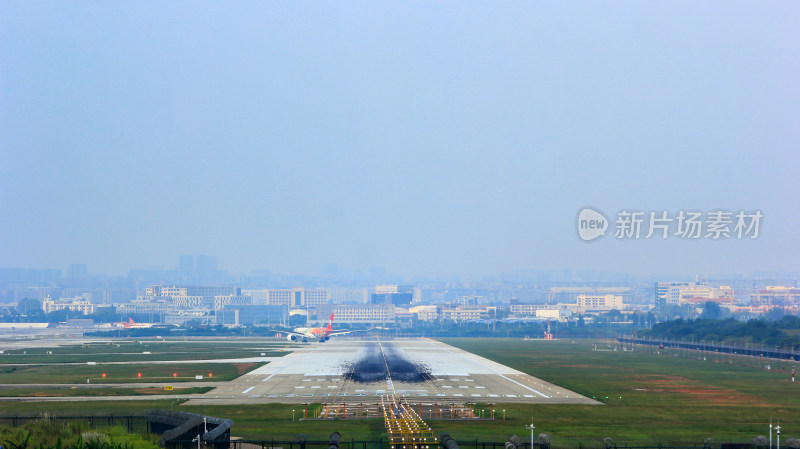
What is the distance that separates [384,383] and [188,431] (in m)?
44.2

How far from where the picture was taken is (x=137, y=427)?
167 ft

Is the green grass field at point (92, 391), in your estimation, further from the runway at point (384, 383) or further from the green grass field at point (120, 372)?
the green grass field at point (120, 372)

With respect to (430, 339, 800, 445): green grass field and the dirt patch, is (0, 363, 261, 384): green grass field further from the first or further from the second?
the dirt patch

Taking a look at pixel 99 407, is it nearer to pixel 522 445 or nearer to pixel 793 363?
pixel 522 445

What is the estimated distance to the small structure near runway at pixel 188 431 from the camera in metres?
39.8

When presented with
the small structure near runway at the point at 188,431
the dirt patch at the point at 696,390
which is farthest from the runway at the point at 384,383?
the small structure near runway at the point at 188,431

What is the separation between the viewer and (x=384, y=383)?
84438mm

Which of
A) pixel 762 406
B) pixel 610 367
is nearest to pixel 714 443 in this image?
pixel 762 406

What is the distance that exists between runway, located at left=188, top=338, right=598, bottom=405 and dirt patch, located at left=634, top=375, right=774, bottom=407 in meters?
10.2

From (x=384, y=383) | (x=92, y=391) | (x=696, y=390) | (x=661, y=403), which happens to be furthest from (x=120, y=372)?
(x=696, y=390)

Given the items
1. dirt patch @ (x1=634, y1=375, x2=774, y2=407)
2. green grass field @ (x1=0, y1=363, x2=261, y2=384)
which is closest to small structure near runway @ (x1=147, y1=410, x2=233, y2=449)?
green grass field @ (x1=0, y1=363, x2=261, y2=384)

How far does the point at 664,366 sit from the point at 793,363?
1995 centimetres

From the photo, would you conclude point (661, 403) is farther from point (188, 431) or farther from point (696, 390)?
point (188, 431)

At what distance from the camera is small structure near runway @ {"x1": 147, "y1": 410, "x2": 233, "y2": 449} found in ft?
131
